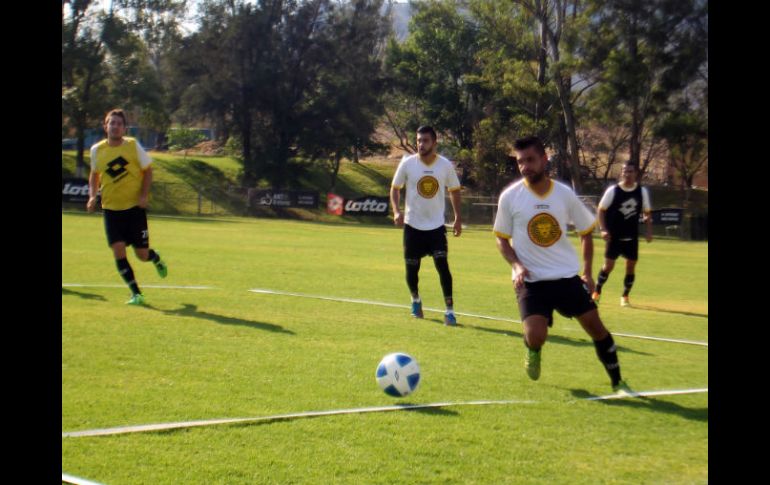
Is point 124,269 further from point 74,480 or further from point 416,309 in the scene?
point 74,480

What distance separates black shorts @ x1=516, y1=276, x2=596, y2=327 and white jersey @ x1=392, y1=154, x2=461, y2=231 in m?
4.14

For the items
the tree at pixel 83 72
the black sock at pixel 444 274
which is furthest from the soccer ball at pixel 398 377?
the tree at pixel 83 72

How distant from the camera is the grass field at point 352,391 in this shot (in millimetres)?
4930

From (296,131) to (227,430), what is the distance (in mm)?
52887

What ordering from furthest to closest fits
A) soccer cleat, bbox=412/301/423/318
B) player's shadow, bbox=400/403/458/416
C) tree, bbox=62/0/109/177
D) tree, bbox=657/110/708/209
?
1. tree, bbox=62/0/109/177
2. tree, bbox=657/110/708/209
3. soccer cleat, bbox=412/301/423/318
4. player's shadow, bbox=400/403/458/416

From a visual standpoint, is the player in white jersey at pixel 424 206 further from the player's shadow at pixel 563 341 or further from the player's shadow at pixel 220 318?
the player's shadow at pixel 220 318

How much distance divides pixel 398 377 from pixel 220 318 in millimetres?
4319

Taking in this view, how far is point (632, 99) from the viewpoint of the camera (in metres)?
48.9

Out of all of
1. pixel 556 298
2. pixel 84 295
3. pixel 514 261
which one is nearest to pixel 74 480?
pixel 514 261

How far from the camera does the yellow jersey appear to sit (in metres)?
11.2

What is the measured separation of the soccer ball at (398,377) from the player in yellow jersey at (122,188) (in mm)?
5587

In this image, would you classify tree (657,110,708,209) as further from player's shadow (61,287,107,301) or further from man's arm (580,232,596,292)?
man's arm (580,232,596,292)

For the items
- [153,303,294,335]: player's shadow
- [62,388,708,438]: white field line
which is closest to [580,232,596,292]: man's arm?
[62,388,708,438]: white field line

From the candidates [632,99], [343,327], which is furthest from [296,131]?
[343,327]
